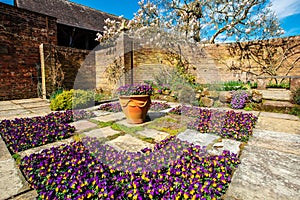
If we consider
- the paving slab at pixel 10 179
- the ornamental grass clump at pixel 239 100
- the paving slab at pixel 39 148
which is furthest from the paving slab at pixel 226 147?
the ornamental grass clump at pixel 239 100

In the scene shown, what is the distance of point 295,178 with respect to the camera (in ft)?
4.32

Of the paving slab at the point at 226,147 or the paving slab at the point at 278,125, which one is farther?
the paving slab at the point at 278,125

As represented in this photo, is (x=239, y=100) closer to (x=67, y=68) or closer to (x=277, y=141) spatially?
(x=277, y=141)

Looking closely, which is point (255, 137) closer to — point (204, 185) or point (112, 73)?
point (204, 185)

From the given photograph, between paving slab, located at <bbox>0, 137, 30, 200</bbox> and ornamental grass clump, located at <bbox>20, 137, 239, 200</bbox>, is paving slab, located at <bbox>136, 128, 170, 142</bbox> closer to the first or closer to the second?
ornamental grass clump, located at <bbox>20, 137, 239, 200</bbox>

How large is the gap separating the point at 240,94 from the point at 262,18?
5591 millimetres

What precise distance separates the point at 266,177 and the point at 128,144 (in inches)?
59.2

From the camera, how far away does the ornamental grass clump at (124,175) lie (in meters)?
1.17

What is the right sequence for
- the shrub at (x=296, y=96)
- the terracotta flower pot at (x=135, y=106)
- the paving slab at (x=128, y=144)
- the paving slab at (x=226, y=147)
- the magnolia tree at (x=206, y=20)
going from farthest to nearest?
the magnolia tree at (x=206, y=20) → the shrub at (x=296, y=96) → the terracotta flower pot at (x=135, y=106) → the paving slab at (x=128, y=144) → the paving slab at (x=226, y=147)

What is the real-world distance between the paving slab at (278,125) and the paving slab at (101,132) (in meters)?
2.44

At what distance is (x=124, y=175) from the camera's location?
1.36 meters

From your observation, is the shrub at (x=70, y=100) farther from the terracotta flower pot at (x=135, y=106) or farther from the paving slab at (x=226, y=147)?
the paving slab at (x=226, y=147)

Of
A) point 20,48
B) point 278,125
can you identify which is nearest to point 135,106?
point 278,125

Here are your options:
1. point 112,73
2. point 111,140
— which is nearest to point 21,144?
point 111,140
